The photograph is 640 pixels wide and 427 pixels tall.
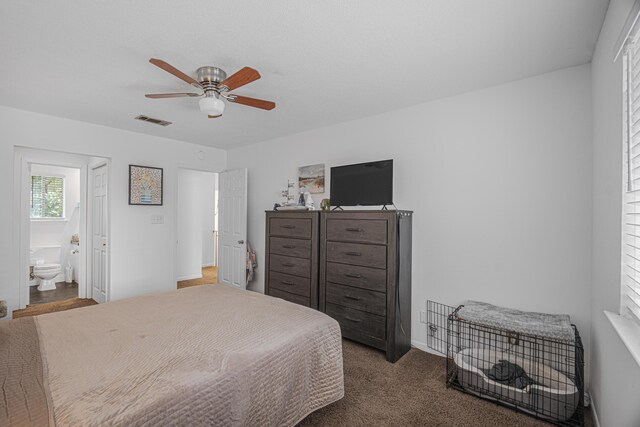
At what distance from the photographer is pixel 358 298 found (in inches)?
114

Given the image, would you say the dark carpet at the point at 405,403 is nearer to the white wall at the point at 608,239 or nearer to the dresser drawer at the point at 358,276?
the white wall at the point at 608,239

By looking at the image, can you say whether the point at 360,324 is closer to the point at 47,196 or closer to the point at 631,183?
the point at 631,183

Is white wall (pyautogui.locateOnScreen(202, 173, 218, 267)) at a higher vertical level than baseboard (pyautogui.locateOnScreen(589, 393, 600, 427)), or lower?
higher

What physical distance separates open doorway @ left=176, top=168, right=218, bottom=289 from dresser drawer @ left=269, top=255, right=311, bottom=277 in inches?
91.5

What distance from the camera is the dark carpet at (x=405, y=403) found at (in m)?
1.89

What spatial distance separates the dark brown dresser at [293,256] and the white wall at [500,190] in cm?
101

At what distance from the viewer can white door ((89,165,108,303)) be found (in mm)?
3980

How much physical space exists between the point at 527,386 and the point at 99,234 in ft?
16.4

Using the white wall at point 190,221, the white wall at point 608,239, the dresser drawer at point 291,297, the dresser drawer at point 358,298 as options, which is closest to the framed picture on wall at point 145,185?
the white wall at point 190,221

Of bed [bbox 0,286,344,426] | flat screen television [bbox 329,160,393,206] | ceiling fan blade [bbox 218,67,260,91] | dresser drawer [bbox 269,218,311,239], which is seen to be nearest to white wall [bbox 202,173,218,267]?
dresser drawer [bbox 269,218,311,239]

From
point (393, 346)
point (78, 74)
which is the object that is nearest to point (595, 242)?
point (393, 346)

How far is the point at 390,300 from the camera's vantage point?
8.75ft

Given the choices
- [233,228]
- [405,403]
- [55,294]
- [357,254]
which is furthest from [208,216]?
[405,403]

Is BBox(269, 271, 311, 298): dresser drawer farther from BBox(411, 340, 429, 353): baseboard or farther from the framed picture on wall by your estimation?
the framed picture on wall
